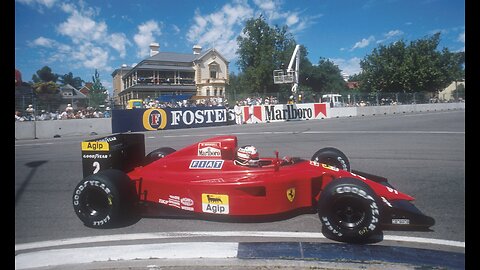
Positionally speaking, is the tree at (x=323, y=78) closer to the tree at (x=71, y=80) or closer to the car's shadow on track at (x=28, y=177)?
the car's shadow on track at (x=28, y=177)

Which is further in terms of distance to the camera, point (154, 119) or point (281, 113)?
point (281, 113)

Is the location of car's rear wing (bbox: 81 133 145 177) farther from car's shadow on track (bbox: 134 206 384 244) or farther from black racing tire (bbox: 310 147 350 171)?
black racing tire (bbox: 310 147 350 171)

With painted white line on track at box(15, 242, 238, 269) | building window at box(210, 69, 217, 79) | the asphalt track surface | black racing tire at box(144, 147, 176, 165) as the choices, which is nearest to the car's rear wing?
black racing tire at box(144, 147, 176, 165)

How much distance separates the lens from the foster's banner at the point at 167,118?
1850cm

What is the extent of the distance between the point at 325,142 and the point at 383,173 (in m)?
4.52

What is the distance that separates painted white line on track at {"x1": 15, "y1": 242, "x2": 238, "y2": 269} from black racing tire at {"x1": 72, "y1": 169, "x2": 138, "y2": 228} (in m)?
0.62

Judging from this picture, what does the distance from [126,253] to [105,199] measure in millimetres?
1132

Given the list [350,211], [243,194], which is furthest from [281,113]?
[350,211]

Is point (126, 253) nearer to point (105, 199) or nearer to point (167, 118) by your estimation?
point (105, 199)

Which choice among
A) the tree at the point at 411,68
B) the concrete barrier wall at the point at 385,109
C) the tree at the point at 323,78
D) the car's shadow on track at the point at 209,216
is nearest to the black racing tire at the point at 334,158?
the car's shadow on track at the point at 209,216

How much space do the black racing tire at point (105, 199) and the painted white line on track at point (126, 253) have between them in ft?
2.03

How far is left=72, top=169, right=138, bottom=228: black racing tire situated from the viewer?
3977 mm

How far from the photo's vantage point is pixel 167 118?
19641mm
